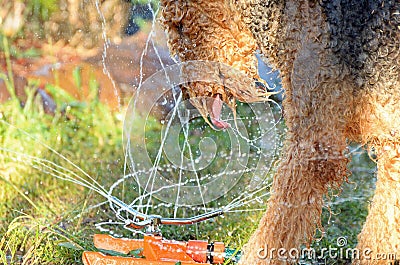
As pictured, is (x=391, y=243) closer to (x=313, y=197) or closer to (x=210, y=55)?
(x=313, y=197)

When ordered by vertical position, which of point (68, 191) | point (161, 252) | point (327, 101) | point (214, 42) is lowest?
point (161, 252)

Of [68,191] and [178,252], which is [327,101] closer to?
[178,252]

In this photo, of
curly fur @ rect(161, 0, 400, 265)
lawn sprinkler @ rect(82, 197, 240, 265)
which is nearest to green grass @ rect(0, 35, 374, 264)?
lawn sprinkler @ rect(82, 197, 240, 265)

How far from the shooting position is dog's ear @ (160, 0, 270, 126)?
40.0 inches

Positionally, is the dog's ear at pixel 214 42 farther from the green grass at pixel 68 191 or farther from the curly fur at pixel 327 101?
the green grass at pixel 68 191

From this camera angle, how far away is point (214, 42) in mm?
1061

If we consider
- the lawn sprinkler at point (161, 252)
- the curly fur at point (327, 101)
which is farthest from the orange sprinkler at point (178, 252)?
the curly fur at point (327, 101)

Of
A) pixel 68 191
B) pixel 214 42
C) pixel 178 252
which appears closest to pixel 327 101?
pixel 214 42

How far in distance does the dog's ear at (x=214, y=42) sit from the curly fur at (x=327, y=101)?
0.02 m

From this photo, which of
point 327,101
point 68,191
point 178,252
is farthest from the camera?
point 68,191

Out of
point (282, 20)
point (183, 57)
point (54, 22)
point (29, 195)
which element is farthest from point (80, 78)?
point (282, 20)

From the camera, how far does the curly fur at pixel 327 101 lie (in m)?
0.89

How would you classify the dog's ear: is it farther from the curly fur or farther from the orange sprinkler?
the orange sprinkler

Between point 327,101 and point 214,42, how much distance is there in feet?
0.87
